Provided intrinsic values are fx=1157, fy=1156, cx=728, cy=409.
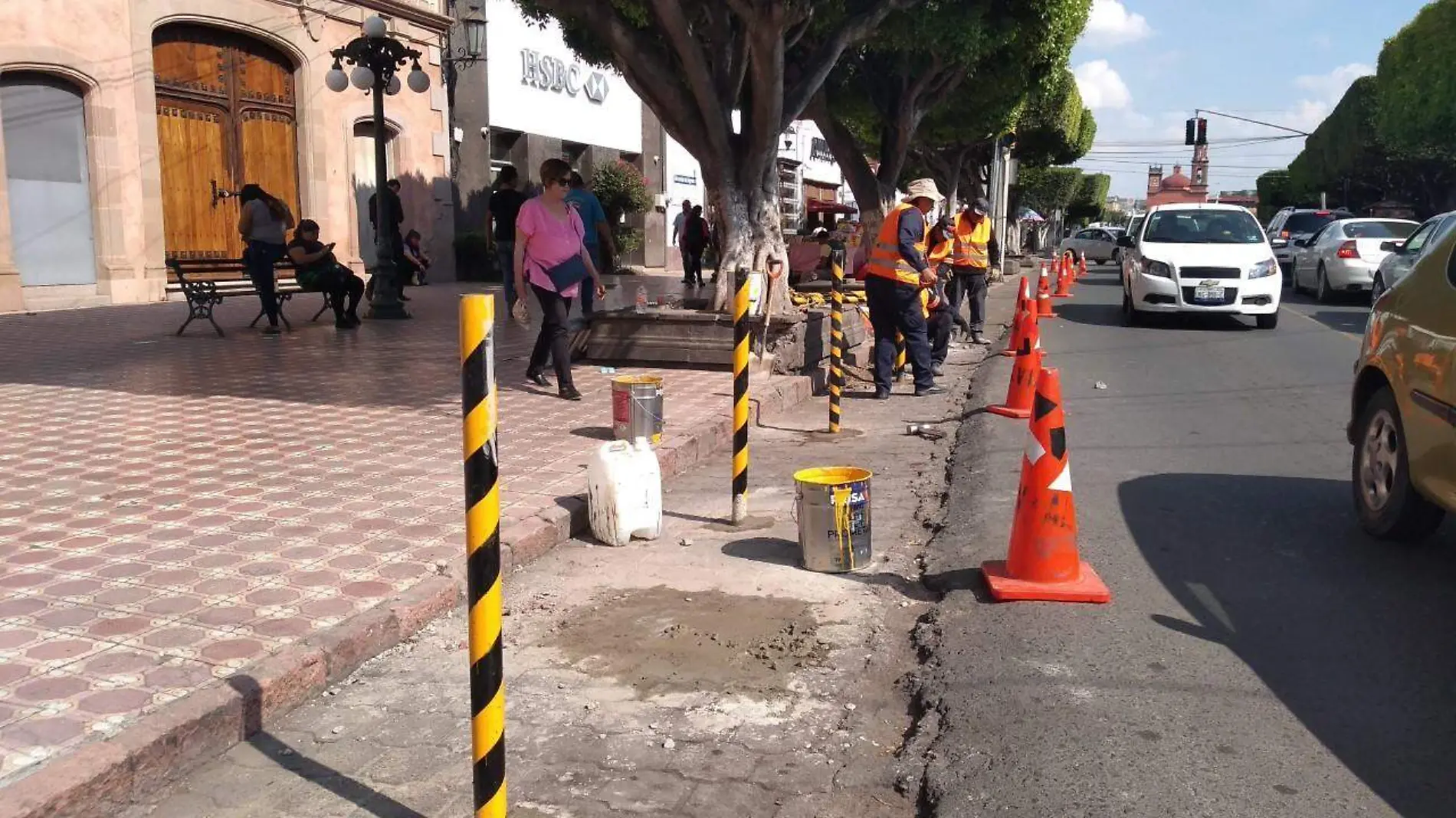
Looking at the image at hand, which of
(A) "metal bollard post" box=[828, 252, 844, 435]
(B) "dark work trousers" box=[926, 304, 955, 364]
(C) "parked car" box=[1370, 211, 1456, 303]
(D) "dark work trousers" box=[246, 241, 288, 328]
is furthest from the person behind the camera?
(C) "parked car" box=[1370, 211, 1456, 303]

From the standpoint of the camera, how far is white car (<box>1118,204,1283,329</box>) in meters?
15.4

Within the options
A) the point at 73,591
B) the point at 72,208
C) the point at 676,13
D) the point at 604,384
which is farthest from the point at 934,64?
the point at 73,591

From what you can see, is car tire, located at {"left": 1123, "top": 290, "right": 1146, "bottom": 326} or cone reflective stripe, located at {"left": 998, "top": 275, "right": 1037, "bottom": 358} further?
car tire, located at {"left": 1123, "top": 290, "right": 1146, "bottom": 326}

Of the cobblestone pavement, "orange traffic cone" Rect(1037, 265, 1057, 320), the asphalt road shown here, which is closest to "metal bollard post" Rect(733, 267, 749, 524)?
the cobblestone pavement

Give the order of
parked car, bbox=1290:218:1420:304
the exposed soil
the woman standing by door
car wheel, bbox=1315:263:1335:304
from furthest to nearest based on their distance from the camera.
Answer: car wheel, bbox=1315:263:1335:304
parked car, bbox=1290:218:1420:304
the woman standing by door
the exposed soil

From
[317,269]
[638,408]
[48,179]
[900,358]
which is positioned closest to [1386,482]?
[638,408]

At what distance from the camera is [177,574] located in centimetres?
468

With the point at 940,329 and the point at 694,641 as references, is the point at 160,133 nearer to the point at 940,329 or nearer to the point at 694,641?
the point at 940,329

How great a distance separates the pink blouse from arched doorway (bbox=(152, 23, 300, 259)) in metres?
11.2

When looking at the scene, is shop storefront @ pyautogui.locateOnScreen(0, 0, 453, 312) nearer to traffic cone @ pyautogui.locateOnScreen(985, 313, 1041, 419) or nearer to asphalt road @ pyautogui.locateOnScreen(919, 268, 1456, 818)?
traffic cone @ pyautogui.locateOnScreen(985, 313, 1041, 419)

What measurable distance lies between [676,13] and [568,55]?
63.9ft

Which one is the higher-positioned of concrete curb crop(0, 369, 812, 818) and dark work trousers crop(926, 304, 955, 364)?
dark work trousers crop(926, 304, 955, 364)

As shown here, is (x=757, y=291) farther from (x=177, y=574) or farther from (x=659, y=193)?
(x=659, y=193)

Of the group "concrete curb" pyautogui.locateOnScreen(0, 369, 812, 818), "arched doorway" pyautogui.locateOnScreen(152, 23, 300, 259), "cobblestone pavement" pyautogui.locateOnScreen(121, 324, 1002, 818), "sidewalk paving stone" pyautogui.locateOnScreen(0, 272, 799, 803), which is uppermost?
"arched doorway" pyautogui.locateOnScreen(152, 23, 300, 259)
